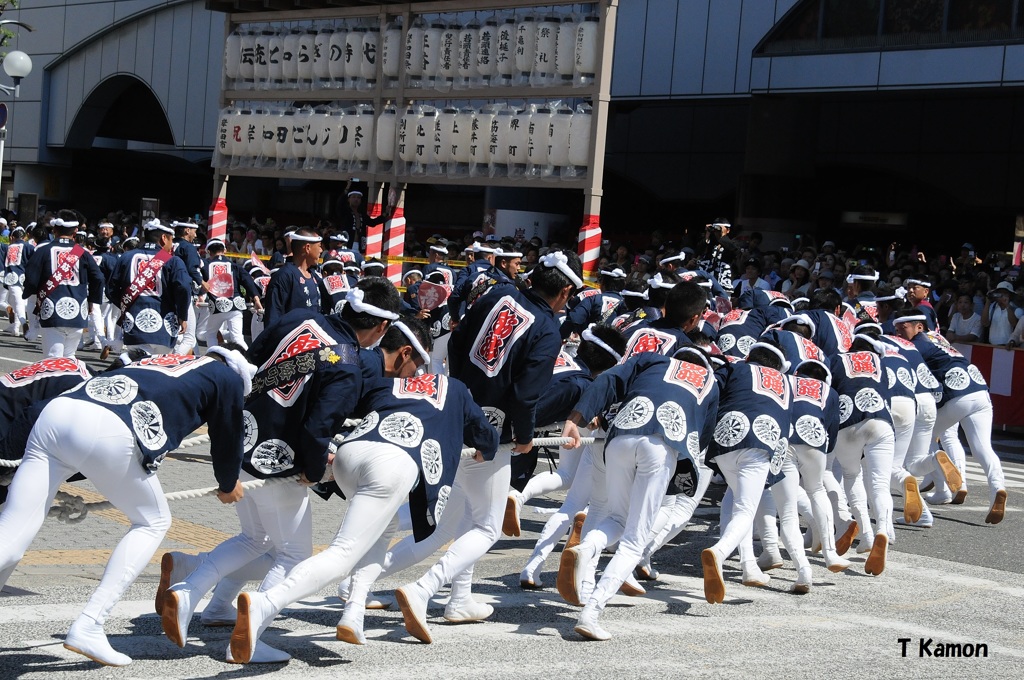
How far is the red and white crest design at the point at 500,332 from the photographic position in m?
6.71

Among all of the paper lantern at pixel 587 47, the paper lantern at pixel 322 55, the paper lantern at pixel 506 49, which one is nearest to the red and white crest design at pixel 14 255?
the paper lantern at pixel 322 55

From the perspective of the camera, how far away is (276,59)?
19688 millimetres

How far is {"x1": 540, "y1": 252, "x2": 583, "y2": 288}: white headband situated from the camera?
22.3 ft

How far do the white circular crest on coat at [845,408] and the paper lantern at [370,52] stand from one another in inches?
459

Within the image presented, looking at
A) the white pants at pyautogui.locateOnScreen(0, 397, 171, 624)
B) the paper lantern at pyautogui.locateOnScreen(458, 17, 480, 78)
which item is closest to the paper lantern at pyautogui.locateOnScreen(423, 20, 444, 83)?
the paper lantern at pyautogui.locateOnScreen(458, 17, 480, 78)

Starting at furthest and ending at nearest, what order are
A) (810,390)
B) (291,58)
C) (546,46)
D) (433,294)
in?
(291,58) → (546,46) → (433,294) → (810,390)

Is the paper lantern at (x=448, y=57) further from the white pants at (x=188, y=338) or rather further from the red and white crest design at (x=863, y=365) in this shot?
the red and white crest design at (x=863, y=365)

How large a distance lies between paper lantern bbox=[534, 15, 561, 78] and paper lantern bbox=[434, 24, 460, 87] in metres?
1.58

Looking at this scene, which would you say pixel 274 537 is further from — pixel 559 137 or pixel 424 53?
pixel 424 53

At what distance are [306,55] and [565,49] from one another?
5135 millimetres

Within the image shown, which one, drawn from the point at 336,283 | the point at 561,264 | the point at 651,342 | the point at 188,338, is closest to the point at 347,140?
the point at 188,338

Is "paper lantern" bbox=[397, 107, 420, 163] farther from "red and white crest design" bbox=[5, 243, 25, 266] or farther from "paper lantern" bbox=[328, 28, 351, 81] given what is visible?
"red and white crest design" bbox=[5, 243, 25, 266]

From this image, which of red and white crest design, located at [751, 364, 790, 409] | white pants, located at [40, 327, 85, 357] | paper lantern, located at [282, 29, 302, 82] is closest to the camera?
red and white crest design, located at [751, 364, 790, 409]

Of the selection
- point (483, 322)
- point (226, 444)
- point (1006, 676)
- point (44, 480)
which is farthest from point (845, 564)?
point (44, 480)
